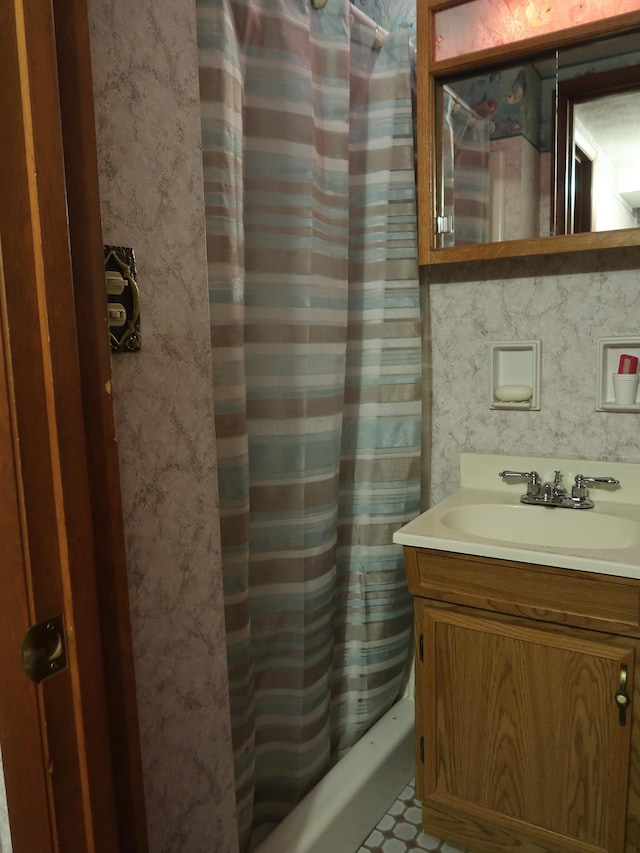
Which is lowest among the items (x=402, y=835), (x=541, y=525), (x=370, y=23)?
(x=402, y=835)

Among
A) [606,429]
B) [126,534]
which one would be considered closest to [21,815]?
[126,534]

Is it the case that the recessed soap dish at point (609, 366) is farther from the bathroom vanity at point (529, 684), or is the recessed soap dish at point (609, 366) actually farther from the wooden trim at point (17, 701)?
the wooden trim at point (17, 701)

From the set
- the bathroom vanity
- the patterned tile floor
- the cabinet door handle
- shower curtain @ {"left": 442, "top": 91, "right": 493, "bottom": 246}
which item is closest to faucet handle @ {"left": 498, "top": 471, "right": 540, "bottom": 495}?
the bathroom vanity

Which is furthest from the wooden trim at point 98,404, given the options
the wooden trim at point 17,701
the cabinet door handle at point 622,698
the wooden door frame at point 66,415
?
the cabinet door handle at point 622,698

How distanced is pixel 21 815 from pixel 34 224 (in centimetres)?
63

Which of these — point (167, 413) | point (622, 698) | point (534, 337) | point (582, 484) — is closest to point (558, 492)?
point (582, 484)

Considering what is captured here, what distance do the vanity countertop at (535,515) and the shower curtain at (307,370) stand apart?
204 mm

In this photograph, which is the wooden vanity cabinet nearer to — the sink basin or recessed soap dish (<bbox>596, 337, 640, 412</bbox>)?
the sink basin

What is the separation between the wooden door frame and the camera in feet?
2.06

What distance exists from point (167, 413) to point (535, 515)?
1094mm

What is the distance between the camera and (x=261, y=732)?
1.52 meters

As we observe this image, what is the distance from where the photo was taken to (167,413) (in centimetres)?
96

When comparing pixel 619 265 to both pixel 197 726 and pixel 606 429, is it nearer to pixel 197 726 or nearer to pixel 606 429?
pixel 606 429

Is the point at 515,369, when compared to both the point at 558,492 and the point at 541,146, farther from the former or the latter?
the point at 541,146
